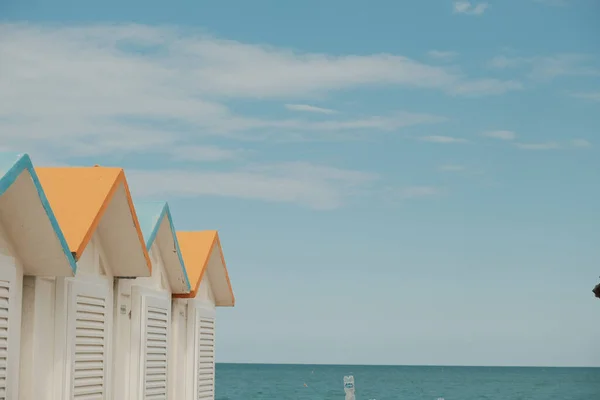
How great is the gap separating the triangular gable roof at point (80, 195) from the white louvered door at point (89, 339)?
0.60 meters

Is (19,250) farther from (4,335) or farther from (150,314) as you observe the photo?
(150,314)

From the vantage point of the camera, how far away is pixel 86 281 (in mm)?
10680

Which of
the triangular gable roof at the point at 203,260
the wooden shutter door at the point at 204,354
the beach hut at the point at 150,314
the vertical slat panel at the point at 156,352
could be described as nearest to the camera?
the beach hut at the point at 150,314

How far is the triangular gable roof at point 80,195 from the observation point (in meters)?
9.90

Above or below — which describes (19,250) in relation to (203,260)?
below

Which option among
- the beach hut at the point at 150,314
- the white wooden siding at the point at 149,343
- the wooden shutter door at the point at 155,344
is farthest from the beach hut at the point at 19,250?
the wooden shutter door at the point at 155,344

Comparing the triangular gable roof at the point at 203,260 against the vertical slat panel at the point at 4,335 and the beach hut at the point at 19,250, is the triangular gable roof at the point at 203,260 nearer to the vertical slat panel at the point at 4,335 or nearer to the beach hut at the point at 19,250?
the beach hut at the point at 19,250

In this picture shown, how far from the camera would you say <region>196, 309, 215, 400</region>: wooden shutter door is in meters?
15.2

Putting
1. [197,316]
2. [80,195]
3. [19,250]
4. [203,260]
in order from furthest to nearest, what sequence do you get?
[197,316], [203,260], [80,195], [19,250]

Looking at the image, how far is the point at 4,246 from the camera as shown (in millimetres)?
8984

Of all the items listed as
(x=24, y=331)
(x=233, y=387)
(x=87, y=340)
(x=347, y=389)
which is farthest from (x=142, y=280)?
(x=233, y=387)

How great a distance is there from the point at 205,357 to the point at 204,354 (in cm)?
7

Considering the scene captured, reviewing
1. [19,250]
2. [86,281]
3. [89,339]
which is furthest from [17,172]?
[89,339]

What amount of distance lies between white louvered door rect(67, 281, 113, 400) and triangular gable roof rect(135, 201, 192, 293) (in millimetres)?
1323
